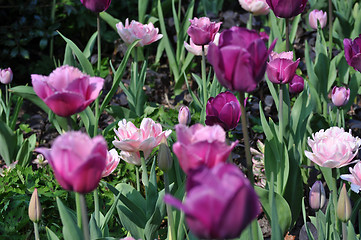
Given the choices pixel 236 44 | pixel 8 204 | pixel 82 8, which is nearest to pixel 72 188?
pixel 236 44

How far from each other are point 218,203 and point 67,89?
0.36 metres

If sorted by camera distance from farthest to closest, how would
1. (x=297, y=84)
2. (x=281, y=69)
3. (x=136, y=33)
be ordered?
1. (x=136, y=33)
2. (x=297, y=84)
3. (x=281, y=69)

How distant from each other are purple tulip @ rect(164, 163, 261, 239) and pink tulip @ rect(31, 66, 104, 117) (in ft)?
0.99

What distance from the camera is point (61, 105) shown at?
81 centimetres

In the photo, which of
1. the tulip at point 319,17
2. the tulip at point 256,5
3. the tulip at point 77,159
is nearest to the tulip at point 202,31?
the tulip at point 256,5

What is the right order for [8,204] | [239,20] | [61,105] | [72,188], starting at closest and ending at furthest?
[72,188] → [61,105] → [8,204] → [239,20]

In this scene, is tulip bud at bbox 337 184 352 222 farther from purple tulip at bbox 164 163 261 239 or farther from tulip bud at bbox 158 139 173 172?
purple tulip at bbox 164 163 261 239

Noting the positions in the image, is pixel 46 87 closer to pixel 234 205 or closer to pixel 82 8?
pixel 234 205

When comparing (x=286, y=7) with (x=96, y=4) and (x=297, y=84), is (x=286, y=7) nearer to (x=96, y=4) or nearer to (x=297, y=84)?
(x=297, y=84)

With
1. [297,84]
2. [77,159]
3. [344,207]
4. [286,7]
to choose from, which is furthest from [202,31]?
[77,159]

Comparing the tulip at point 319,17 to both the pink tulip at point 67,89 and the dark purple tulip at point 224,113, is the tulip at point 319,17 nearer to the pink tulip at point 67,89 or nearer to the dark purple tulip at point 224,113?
the dark purple tulip at point 224,113

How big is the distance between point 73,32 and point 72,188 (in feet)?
10.9

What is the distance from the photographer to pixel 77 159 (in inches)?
26.1

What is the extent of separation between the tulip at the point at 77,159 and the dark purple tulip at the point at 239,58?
24 cm
